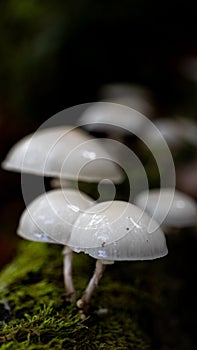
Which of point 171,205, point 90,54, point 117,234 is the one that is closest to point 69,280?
point 117,234

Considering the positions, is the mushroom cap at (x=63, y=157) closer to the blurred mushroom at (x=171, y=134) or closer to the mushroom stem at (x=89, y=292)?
the mushroom stem at (x=89, y=292)

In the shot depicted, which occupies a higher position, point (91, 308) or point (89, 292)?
point (89, 292)

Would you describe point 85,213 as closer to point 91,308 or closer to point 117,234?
point 117,234

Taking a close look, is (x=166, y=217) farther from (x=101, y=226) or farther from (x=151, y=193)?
(x=101, y=226)

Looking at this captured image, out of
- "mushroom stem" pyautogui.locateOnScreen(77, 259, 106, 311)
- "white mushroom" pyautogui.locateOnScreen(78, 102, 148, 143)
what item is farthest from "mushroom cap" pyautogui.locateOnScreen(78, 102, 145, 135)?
"mushroom stem" pyautogui.locateOnScreen(77, 259, 106, 311)

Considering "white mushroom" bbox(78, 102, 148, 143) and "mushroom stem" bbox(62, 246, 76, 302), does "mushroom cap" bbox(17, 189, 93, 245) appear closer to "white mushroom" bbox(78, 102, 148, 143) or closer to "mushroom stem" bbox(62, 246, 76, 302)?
"mushroom stem" bbox(62, 246, 76, 302)

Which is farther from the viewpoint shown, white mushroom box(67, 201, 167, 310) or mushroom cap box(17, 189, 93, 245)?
mushroom cap box(17, 189, 93, 245)

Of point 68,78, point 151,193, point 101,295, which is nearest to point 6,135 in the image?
point 68,78
